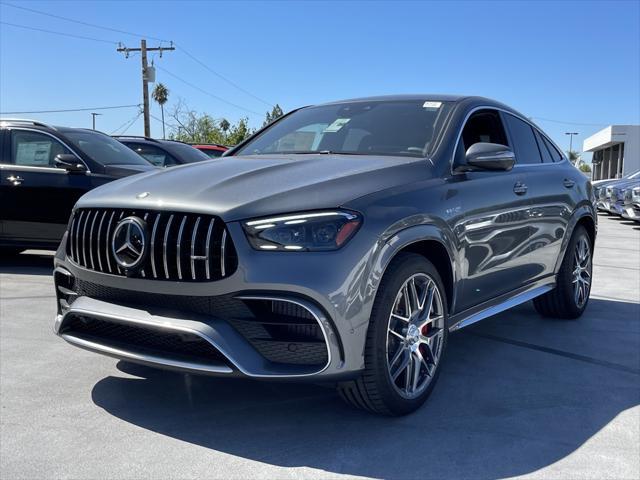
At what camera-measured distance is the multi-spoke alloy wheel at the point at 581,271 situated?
18.2ft

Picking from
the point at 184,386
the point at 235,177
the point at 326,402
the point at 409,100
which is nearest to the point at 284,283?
the point at 235,177

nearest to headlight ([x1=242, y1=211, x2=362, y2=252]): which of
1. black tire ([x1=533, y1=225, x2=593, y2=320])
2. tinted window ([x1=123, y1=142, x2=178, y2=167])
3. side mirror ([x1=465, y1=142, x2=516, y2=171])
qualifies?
side mirror ([x1=465, y1=142, x2=516, y2=171])

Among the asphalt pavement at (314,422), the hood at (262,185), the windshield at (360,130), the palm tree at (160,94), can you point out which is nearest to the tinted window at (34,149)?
the asphalt pavement at (314,422)

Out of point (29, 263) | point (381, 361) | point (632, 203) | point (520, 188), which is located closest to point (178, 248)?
point (381, 361)

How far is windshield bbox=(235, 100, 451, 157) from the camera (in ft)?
13.2

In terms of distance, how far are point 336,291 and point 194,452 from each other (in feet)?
3.16

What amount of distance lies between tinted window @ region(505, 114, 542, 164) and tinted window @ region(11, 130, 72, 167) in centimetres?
498

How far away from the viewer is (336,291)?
9.19ft

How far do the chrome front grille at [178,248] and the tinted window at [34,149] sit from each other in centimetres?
477

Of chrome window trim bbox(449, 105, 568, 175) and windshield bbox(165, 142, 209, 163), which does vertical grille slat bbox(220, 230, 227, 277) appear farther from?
windshield bbox(165, 142, 209, 163)

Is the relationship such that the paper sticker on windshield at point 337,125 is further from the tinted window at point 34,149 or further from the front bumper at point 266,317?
the tinted window at point 34,149

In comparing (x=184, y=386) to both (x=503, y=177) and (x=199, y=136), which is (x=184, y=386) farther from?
(x=199, y=136)

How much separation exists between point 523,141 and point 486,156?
1.35m

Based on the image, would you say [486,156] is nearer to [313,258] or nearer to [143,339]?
[313,258]
